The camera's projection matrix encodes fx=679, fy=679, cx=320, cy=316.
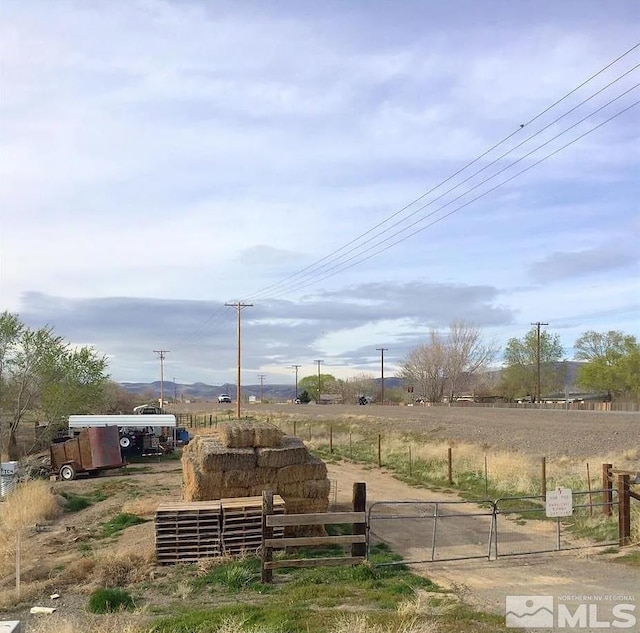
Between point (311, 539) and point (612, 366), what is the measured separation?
104 meters

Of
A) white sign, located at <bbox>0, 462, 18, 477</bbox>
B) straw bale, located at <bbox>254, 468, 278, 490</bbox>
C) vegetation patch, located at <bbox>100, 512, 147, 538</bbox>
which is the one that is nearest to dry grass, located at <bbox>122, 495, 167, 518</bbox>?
vegetation patch, located at <bbox>100, 512, 147, 538</bbox>

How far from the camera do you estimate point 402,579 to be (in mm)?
10891

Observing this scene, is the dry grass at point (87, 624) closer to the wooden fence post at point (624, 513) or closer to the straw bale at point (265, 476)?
the straw bale at point (265, 476)

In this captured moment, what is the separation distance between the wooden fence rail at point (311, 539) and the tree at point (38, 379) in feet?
95.8

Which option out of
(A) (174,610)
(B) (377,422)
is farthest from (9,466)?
(B) (377,422)

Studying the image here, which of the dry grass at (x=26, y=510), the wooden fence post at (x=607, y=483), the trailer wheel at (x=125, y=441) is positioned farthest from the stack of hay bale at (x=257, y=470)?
the trailer wheel at (x=125, y=441)

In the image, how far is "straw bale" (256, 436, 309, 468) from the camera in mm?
15008

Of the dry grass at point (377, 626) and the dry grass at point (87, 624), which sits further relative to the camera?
the dry grass at point (87, 624)

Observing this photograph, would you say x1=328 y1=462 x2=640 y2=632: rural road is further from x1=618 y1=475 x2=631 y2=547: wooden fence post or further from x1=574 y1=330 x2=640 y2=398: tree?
x1=574 y1=330 x2=640 y2=398: tree

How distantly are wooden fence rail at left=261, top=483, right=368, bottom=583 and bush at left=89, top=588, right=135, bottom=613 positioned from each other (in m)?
2.13

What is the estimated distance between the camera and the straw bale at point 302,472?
1514 cm

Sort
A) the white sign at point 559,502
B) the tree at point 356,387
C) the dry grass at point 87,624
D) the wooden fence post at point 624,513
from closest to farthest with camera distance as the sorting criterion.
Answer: the dry grass at point 87,624, the white sign at point 559,502, the wooden fence post at point 624,513, the tree at point 356,387

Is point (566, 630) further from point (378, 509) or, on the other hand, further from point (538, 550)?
point (378, 509)

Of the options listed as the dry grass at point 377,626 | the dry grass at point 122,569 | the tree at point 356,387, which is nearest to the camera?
the dry grass at point 377,626
